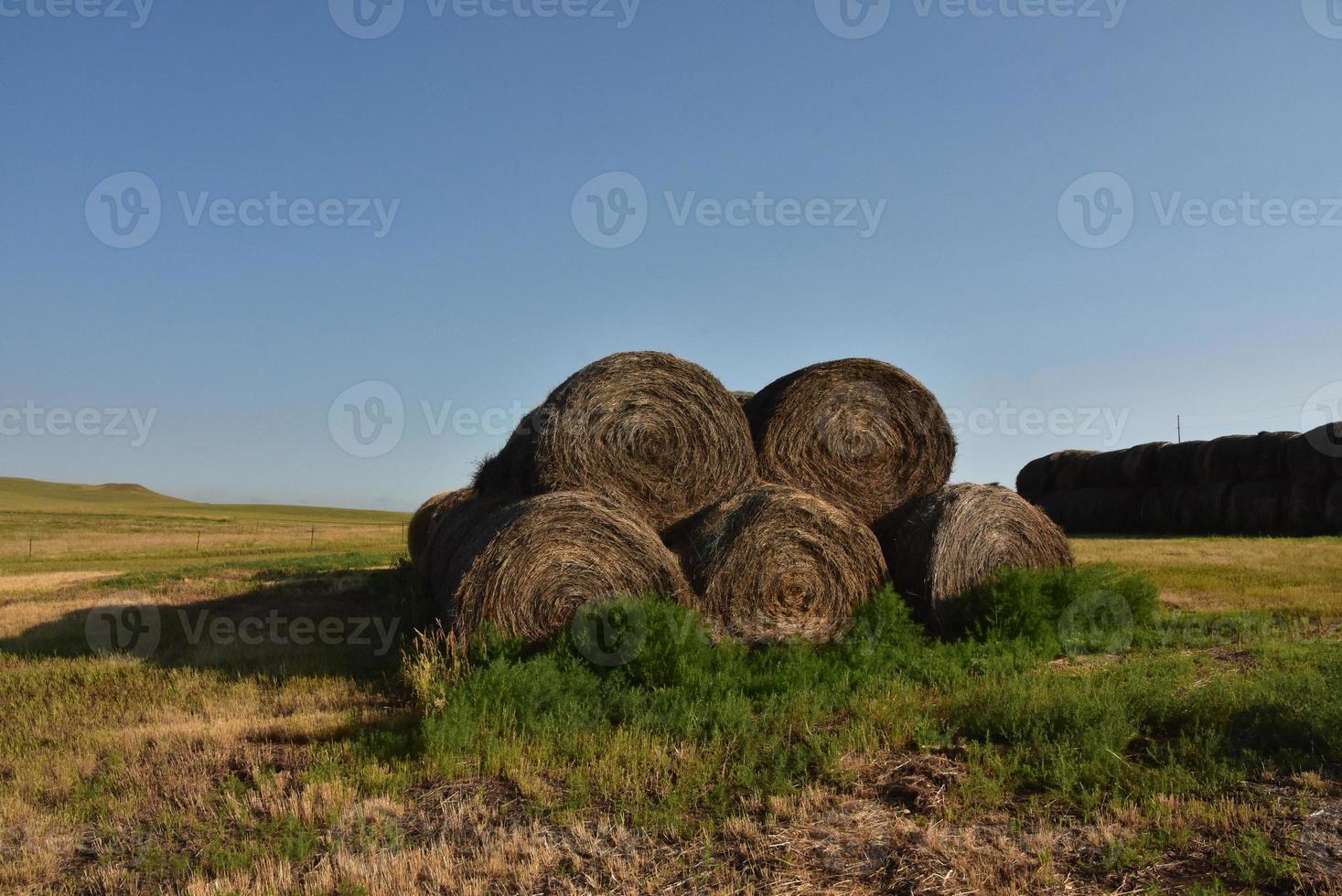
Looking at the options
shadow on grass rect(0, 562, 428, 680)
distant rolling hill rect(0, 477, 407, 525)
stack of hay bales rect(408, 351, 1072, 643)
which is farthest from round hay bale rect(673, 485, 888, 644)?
distant rolling hill rect(0, 477, 407, 525)

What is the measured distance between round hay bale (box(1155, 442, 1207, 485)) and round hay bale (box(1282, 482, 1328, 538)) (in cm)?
350

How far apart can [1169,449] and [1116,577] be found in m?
19.9

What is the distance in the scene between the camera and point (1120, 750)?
17.2 feet

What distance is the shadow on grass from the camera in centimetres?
856

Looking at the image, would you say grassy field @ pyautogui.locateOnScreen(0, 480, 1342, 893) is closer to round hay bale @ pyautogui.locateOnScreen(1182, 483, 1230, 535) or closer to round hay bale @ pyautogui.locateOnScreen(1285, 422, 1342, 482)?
round hay bale @ pyautogui.locateOnScreen(1285, 422, 1342, 482)

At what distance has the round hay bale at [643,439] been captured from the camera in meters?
8.77

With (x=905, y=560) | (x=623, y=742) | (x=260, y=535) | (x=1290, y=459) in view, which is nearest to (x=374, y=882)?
(x=623, y=742)

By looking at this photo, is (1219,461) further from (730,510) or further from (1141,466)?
(730,510)

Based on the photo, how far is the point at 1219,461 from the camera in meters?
25.0

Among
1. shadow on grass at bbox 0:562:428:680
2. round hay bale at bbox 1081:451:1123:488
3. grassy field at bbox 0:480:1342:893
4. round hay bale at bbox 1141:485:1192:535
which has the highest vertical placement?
round hay bale at bbox 1081:451:1123:488

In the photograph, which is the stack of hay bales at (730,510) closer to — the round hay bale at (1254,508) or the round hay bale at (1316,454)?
the round hay bale at (1316,454)

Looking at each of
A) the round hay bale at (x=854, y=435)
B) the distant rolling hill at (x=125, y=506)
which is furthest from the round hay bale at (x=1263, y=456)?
the distant rolling hill at (x=125, y=506)

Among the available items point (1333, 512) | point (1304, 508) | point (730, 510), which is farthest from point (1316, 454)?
point (730, 510)

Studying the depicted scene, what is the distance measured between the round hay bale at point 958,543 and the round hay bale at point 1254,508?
1624 centimetres
